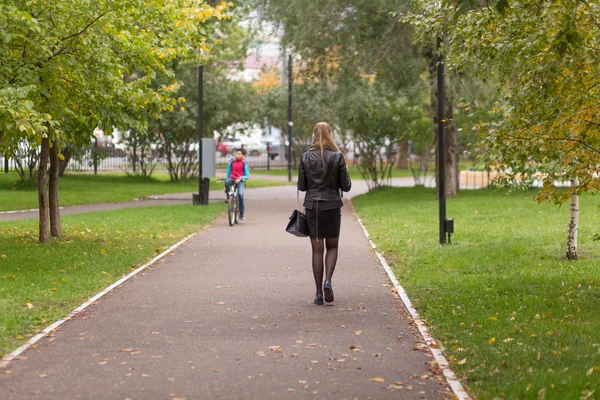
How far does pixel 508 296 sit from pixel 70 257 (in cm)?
645

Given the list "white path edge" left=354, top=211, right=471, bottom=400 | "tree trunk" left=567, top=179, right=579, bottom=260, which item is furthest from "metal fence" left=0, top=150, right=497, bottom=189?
"white path edge" left=354, top=211, right=471, bottom=400

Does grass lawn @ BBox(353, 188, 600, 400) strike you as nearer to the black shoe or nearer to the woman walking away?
the black shoe

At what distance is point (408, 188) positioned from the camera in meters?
32.7

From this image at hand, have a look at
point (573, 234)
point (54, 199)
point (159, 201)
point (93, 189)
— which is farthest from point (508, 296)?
A: point (93, 189)

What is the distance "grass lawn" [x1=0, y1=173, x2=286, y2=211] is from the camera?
25.8 m

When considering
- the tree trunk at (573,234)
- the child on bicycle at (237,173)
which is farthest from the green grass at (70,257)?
the tree trunk at (573,234)

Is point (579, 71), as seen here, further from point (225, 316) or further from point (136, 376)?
point (136, 376)

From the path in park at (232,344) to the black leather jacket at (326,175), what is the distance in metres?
1.15

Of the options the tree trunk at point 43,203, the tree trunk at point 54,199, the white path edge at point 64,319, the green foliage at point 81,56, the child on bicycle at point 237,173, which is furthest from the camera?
the child on bicycle at point 237,173

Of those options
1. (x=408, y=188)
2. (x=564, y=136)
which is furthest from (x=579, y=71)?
(x=408, y=188)

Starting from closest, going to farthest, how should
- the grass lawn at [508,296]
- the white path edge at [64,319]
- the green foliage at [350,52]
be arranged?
the grass lawn at [508,296], the white path edge at [64,319], the green foliage at [350,52]

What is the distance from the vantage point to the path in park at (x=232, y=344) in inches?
244

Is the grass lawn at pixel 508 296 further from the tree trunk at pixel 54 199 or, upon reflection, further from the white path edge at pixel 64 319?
the tree trunk at pixel 54 199

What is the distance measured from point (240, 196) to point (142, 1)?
823 cm
